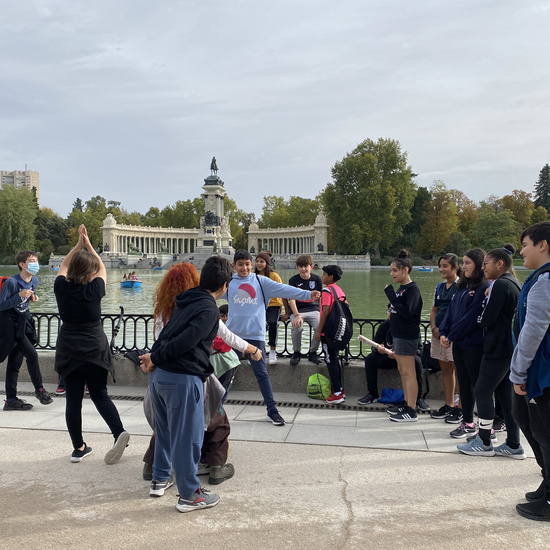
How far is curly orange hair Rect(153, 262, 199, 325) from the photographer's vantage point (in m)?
4.07

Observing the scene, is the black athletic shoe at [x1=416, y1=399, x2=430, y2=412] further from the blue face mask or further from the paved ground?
the blue face mask

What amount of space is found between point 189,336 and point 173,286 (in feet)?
2.22

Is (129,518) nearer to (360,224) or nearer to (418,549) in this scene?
(418,549)

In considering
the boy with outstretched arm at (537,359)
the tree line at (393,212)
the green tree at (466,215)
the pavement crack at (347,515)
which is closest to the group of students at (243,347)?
the boy with outstretched arm at (537,359)

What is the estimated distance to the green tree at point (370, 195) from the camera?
2454 inches

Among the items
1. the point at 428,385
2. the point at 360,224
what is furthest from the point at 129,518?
the point at 360,224

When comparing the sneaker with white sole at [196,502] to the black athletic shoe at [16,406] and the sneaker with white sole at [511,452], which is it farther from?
the black athletic shoe at [16,406]

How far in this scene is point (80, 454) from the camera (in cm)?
460

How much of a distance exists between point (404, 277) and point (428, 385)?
1.69 m

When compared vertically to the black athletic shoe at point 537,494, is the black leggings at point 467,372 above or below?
above

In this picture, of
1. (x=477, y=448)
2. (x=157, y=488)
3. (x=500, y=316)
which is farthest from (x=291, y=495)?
(x=500, y=316)

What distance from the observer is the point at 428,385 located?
6734mm

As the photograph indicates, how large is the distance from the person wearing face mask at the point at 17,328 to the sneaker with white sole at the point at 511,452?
525 centimetres

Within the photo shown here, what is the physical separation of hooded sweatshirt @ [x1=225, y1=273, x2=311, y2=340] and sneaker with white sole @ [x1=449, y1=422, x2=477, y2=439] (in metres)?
2.10
